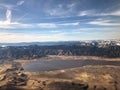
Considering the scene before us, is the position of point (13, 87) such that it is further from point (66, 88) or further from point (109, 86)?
point (109, 86)

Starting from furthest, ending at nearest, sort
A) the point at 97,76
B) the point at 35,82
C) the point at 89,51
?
the point at 89,51
the point at 97,76
the point at 35,82

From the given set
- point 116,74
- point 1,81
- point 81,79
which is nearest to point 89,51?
point 116,74

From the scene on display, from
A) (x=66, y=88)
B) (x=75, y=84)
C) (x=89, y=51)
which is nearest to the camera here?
(x=66, y=88)

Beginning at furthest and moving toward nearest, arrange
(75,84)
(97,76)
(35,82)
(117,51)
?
1. (117,51)
2. (97,76)
3. (35,82)
4. (75,84)

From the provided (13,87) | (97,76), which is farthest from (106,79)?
(13,87)

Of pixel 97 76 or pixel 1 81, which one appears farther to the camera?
pixel 97 76

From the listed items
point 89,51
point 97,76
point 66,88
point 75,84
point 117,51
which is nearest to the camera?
point 66,88

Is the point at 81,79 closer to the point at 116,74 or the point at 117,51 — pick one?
the point at 116,74

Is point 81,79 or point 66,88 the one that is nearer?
point 66,88
